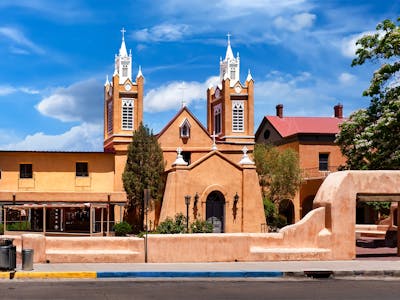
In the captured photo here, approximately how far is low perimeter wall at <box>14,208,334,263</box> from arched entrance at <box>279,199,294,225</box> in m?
28.8

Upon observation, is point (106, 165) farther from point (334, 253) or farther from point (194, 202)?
point (334, 253)

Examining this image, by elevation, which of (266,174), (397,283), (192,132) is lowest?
(397,283)

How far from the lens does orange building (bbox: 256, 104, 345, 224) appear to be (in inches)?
2008

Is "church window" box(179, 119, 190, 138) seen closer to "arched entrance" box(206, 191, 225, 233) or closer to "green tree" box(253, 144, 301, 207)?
"green tree" box(253, 144, 301, 207)

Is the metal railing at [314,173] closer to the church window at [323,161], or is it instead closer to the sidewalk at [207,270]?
the church window at [323,161]

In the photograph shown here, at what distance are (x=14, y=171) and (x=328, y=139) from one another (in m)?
24.6

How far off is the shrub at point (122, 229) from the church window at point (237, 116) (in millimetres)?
13417

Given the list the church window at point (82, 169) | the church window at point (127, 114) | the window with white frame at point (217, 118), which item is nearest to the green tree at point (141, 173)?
the church window at point (82, 169)

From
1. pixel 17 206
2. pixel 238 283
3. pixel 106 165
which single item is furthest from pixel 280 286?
pixel 106 165

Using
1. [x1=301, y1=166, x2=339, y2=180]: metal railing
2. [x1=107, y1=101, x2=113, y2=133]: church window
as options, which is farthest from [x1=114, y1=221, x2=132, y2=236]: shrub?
[x1=301, y1=166, x2=339, y2=180]: metal railing

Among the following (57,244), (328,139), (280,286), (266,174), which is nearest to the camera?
(280,286)

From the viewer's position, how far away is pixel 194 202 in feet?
134

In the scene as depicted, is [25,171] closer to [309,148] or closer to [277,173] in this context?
[277,173]

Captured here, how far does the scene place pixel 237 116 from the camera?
51.7 metres
